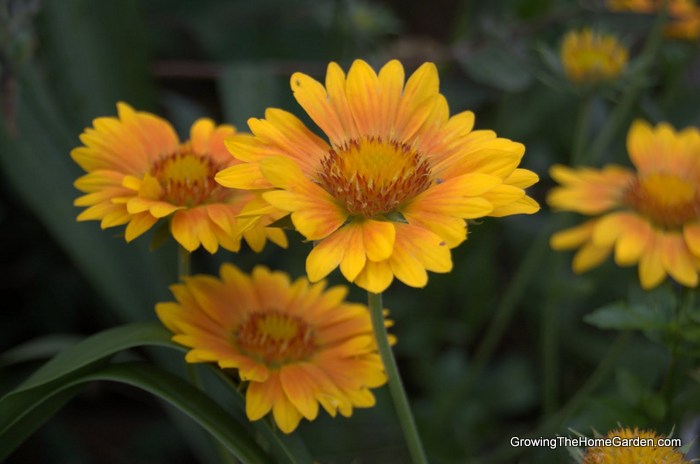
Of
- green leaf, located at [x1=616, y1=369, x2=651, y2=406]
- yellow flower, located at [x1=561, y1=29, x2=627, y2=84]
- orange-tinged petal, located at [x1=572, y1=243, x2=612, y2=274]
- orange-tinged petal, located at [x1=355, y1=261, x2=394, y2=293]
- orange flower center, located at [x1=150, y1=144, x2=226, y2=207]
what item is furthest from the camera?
yellow flower, located at [x1=561, y1=29, x2=627, y2=84]

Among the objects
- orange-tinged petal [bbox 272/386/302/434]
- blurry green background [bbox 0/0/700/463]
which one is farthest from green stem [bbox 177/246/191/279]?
blurry green background [bbox 0/0/700/463]

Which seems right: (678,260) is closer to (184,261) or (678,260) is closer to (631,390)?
(631,390)

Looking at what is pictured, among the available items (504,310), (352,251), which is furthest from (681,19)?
(352,251)

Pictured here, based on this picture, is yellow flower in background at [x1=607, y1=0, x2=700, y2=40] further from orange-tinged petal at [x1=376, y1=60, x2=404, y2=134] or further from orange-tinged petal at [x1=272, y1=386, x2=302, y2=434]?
orange-tinged petal at [x1=272, y1=386, x2=302, y2=434]

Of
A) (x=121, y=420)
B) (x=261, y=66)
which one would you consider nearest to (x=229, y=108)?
(x=261, y=66)

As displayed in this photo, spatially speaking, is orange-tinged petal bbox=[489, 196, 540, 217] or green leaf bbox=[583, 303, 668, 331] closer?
orange-tinged petal bbox=[489, 196, 540, 217]

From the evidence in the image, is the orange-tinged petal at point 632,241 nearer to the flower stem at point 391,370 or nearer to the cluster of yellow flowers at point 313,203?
the cluster of yellow flowers at point 313,203
